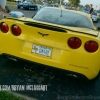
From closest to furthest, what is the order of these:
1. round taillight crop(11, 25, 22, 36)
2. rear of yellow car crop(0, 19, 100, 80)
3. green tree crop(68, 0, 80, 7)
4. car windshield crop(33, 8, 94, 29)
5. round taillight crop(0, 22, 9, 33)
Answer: rear of yellow car crop(0, 19, 100, 80), round taillight crop(11, 25, 22, 36), round taillight crop(0, 22, 9, 33), car windshield crop(33, 8, 94, 29), green tree crop(68, 0, 80, 7)

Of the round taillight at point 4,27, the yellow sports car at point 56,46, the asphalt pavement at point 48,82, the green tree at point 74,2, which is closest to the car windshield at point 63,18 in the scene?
the yellow sports car at point 56,46

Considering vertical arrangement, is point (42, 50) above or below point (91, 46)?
below

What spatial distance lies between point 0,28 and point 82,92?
5.84ft

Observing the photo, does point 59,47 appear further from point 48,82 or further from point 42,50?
point 48,82

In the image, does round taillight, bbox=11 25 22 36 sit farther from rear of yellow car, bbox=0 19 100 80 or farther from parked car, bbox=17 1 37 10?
parked car, bbox=17 1 37 10

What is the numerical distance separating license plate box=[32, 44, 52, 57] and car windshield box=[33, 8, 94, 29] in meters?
0.80

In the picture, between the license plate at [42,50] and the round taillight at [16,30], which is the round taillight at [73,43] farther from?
the round taillight at [16,30]

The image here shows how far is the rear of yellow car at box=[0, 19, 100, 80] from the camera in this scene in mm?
3658

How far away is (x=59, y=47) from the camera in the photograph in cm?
368

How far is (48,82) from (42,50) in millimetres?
736

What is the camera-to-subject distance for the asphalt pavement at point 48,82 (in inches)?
148

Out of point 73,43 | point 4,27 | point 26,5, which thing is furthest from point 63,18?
point 26,5

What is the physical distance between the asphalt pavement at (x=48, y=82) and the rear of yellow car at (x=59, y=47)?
181mm

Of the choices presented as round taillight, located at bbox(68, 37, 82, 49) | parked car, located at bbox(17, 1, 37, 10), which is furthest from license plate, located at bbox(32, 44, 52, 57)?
parked car, located at bbox(17, 1, 37, 10)
